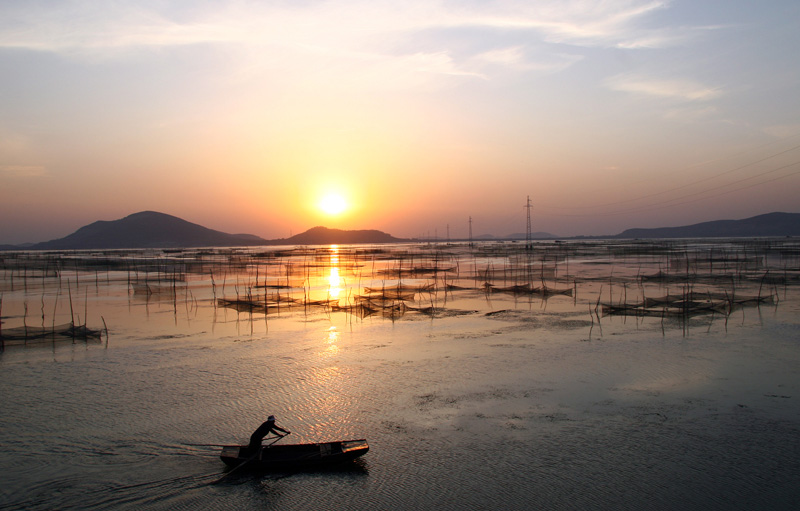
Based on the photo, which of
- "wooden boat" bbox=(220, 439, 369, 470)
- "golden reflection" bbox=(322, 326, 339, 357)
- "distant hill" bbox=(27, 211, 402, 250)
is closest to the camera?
"wooden boat" bbox=(220, 439, 369, 470)

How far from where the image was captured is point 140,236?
179 meters

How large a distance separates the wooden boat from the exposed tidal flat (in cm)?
14

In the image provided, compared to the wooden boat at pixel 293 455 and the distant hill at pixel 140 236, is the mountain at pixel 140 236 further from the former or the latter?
the wooden boat at pixel 293 455

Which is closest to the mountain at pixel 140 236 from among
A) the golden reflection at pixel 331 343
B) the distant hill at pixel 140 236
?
the distant hill at pixel 140 236

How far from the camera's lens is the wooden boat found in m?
5.79

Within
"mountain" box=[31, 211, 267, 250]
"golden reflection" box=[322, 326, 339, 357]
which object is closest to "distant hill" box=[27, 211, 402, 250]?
"mountain" box=[31, 211, 267, 250]

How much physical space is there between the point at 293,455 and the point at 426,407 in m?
2.34

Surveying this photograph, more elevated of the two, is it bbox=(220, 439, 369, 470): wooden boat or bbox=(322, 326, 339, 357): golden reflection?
bbox=(322, 326, 339, 357): golden reflection

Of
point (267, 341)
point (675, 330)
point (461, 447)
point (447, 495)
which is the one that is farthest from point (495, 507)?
point (675, 330)

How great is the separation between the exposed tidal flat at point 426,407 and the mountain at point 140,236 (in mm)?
167247

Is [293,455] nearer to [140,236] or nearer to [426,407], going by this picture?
[426,407]

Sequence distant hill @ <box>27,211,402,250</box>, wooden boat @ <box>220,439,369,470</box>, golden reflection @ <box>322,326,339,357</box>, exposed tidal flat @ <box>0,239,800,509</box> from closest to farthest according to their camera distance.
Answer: exposed tidal flat @ <box>0,239,800,509</box> < wooden boat @ <box>220,439,369,470</box> < golden reflection @ <box>322,326,339,357</box> < distant hill @ <box>27,211,402,250</box>

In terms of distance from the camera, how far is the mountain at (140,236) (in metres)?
172

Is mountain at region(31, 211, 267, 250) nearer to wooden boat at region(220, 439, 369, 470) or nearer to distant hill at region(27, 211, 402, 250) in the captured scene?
distant hill at region(27, 211, 402, 250)
